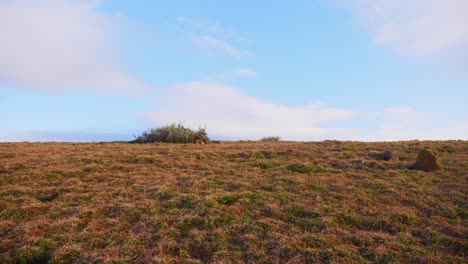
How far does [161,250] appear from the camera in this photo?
24.7 ft

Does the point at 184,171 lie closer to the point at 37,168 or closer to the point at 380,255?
the point at 37,168

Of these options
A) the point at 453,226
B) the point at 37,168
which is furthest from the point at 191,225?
the point at 37,168

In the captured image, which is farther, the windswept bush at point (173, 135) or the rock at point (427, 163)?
the windswept bush at point (173, 135)

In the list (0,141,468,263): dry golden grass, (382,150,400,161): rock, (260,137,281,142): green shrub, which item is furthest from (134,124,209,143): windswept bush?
(382,150,400,161): rock

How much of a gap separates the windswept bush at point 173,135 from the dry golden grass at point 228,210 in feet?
26.7

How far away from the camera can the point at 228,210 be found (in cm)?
944

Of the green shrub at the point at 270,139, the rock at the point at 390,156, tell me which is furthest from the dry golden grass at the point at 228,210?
the green shrub at the point at 270,139

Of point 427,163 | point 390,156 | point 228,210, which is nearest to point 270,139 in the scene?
point 390,156

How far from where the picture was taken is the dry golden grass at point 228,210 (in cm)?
754

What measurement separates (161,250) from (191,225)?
1293mm

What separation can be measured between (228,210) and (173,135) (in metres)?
14.9

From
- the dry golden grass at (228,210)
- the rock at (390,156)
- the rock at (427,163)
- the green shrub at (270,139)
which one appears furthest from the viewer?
the green shrub at (270,139)

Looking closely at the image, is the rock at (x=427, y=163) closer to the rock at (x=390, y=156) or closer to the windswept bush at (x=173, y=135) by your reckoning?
the rock at (x=390, y=156)

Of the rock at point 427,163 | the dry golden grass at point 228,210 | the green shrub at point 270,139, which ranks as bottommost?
the dry golden grass at point 228,210
